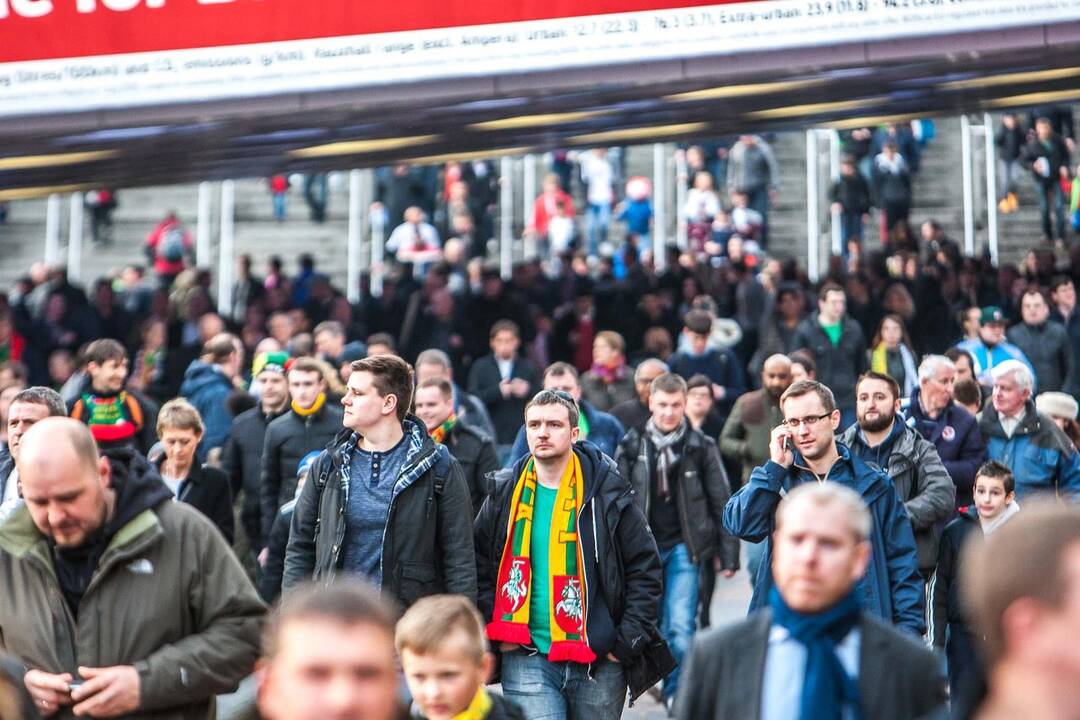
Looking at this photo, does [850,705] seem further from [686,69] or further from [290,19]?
[290,19]

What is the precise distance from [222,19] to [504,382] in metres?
3.94

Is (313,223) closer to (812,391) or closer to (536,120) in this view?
(536,120)

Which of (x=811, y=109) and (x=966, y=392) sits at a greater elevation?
(x=811, y=109)

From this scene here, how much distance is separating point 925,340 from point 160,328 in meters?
7.96

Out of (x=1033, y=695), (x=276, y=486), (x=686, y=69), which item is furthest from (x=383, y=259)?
(x=1033, y=695)

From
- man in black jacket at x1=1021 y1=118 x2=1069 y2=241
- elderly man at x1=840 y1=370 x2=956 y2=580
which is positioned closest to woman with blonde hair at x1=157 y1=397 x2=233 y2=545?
elderly man at x1=840 y1=370 x2=956 y2=580

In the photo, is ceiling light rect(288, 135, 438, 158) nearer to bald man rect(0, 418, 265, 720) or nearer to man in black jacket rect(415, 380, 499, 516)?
man in black jacket rect(415, 380, 499, 516)

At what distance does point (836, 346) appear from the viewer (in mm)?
15664

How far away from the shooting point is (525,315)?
1855 cm

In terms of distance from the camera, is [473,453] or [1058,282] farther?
[1058,282]

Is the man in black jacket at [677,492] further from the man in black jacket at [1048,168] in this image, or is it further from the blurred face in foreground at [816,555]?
the man in black jacket at [1048,168]

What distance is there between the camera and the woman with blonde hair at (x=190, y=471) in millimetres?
9688

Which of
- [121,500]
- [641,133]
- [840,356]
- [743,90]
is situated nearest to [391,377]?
[121,500]

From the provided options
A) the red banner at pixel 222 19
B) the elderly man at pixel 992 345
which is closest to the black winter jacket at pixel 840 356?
the elderly man at pixel 992 345
